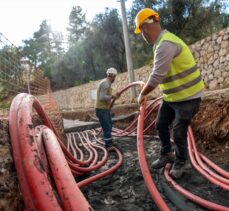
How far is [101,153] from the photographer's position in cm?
452

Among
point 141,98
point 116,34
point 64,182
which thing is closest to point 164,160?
point 141,98

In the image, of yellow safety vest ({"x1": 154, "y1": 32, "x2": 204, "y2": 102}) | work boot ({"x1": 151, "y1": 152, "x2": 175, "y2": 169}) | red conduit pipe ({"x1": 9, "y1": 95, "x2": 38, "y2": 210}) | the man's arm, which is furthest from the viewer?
work boot ({"x1": 151, "y1": 152, "x2": 175, "y2": 169})

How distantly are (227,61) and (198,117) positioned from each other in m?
5.92

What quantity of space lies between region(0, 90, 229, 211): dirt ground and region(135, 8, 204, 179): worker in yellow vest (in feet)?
1.16

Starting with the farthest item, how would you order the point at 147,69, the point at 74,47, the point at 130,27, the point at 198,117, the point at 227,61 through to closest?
the point at 74,47
the point at 130,27
the point at 147,69
the point at 227,61
the point at 198,117

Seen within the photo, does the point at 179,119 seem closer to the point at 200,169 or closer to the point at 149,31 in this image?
the point at 200,169

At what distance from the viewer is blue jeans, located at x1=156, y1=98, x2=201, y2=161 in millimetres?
2594

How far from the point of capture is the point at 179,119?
2617mm

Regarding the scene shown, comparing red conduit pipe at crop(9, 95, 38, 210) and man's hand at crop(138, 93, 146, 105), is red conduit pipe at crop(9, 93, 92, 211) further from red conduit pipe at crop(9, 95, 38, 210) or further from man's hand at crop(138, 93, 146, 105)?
man's hand at crop(138, 93, 146, 105)

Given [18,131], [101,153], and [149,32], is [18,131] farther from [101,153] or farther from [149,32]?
[101,153]

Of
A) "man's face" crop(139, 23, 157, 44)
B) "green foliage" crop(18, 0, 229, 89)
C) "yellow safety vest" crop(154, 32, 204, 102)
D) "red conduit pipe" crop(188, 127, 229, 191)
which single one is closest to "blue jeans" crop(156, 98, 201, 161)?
"yellow safety vest" crop(154, 32, 204, 102)

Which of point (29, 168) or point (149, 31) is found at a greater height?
point (149, 31)

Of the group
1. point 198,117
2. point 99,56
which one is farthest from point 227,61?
point 99,56

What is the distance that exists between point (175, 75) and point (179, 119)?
0.48 metres
